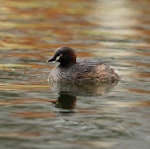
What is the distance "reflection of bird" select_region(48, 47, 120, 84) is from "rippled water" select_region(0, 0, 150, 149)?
322mm

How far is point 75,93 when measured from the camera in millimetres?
13859

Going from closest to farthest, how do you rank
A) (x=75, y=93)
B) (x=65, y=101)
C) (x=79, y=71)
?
(x=65, y=101) → (x=75, y=93) → (x=79, y=71)

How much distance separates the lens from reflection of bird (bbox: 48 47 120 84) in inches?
591

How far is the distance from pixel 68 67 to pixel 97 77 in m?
0.71

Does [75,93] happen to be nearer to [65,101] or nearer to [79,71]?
[65,101]

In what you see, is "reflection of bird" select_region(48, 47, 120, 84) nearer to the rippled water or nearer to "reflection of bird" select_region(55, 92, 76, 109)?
the rippled water

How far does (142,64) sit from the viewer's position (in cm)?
1678

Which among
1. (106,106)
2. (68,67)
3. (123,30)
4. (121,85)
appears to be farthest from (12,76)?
(123,30)

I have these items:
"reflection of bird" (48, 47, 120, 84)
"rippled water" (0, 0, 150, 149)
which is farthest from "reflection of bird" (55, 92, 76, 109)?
"reflection of bird" (48, 47, 120, 84)

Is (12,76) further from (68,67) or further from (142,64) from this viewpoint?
(142,64)

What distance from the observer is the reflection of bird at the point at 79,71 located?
15.0 metres

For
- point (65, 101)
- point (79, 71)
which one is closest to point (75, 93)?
point (65, 101)

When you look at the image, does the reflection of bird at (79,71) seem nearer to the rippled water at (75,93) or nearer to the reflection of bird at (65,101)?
the rippled water at (75,93)

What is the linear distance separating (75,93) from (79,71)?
133 cm
